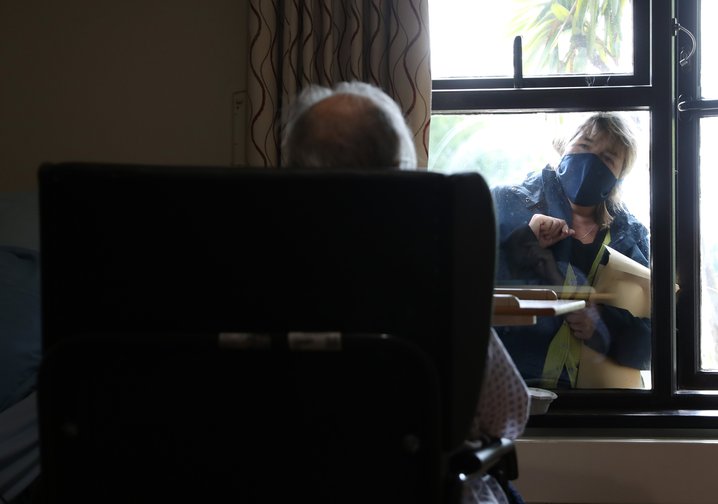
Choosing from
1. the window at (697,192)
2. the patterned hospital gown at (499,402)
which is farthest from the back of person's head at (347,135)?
the window at (697,192)

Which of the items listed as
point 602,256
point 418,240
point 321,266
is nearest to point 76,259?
point 321,266

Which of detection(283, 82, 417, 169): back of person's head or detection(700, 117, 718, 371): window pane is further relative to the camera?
detection(700, 117, 718, 371): window pane

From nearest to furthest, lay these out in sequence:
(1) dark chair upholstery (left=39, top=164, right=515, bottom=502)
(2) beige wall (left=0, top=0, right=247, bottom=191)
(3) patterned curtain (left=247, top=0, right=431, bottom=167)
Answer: (1) dark chair upholstery (left=39, top=164, right=515, bottom=502), (3) patterned curtain (left=247, top=0, right=431, bottom=167), (2) beige wall (left=0, top=0, right=247, bottom=191)

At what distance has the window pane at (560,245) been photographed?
229 cm

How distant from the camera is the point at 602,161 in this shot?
2301 mm

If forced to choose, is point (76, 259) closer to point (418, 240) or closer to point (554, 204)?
point (418, 240)

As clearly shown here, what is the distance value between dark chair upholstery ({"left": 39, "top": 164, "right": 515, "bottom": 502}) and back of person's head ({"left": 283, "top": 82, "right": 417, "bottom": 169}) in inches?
6.0

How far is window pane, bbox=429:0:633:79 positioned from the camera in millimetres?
2311

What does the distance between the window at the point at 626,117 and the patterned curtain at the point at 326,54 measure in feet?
0.73

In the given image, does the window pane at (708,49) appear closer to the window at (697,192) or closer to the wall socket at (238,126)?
the window at (697,192)

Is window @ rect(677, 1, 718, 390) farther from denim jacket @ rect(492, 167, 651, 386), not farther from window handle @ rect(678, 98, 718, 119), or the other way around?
denim jacket @ rect(492, 167, 651, 386)

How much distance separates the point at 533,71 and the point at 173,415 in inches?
71.8

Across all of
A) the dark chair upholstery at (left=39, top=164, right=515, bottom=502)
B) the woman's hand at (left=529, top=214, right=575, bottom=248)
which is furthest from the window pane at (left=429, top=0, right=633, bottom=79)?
the dark chair upholstery at (left=39, top=164, right=515, bottom=502)

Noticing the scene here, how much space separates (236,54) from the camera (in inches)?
92.8
